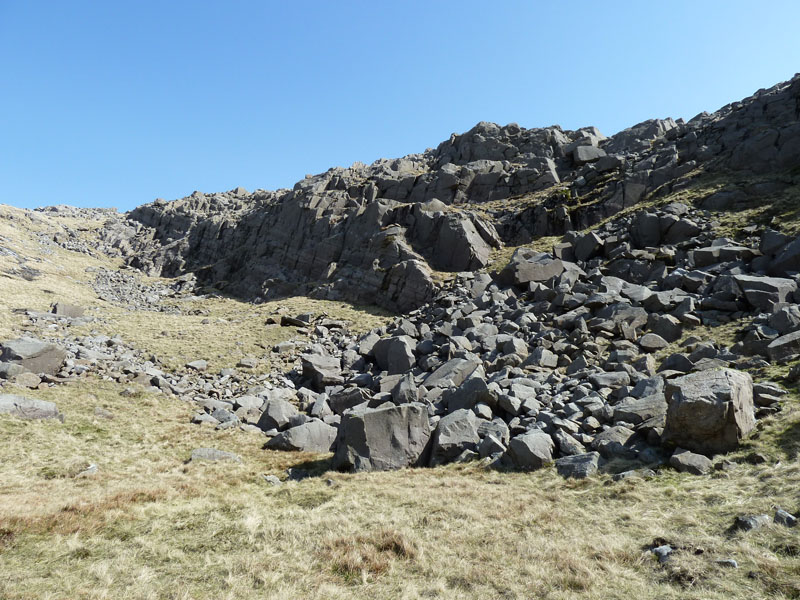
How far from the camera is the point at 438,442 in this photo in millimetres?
18188

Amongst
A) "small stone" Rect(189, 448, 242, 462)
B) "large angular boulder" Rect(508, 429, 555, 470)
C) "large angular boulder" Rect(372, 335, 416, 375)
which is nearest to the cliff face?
"large angular boulder" Rect(372, 335, 416, 375)

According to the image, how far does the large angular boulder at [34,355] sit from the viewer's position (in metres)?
24.2

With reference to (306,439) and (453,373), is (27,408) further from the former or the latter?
(453,373)

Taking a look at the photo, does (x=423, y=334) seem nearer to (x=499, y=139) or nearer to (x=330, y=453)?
(x=330, y=453)

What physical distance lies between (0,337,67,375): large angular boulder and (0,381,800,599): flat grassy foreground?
8589mm

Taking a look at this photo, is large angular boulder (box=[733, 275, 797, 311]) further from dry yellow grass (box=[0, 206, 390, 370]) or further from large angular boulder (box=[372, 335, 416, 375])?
dry yellow grass (box=[0, 206, 390, 370])

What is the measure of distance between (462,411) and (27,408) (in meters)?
22.2

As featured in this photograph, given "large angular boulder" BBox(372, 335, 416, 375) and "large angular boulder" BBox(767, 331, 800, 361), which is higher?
"large angular boulder" BBox(372, 335, 416, 375)

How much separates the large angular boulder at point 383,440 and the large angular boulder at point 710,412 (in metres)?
10.00

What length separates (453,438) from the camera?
59.9 feet

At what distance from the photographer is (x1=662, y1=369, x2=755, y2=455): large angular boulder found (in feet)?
44.1

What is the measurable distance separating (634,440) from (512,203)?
5480cm

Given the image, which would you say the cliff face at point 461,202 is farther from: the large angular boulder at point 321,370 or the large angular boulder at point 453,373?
the large angular boulder at point 453,373

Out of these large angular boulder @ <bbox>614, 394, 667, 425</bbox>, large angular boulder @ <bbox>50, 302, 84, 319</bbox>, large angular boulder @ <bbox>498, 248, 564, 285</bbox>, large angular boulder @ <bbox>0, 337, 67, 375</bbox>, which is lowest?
large angular boulder @ <bbox>614, 394, 667, 425</bbox>
